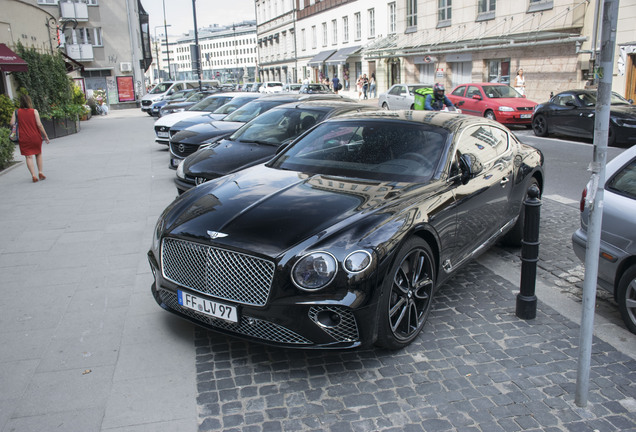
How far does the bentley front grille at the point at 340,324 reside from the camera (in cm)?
333

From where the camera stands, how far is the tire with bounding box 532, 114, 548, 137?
16.8 m

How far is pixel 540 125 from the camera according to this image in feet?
56.0

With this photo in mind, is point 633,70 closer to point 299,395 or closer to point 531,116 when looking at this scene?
point 531,116

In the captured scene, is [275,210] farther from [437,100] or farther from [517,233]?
[437,100]

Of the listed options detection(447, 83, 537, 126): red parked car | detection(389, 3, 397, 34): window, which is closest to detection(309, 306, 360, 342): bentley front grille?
detection(447, 83, 537, 126): red parked car

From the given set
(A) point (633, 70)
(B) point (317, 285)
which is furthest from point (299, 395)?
(A) point (633, 70)

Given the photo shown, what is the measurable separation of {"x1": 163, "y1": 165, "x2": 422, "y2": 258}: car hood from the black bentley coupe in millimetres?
11

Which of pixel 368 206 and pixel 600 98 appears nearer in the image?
pixel 600 98

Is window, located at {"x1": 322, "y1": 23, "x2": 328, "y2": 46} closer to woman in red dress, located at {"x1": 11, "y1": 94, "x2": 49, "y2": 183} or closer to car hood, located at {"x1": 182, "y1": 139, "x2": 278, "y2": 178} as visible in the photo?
woman in red dress, located at {"x1": 11, "y1": 94, "x2": 49, "y2": 183}

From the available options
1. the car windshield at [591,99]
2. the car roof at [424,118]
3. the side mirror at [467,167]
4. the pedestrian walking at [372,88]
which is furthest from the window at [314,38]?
the side mirror at [467,167]

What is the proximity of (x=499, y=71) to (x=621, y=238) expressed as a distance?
91.8ft

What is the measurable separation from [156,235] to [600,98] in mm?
3078

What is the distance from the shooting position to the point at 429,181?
4355 mm

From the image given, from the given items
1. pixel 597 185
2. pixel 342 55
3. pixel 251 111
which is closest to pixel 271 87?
pixel 342 55
